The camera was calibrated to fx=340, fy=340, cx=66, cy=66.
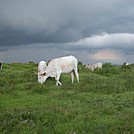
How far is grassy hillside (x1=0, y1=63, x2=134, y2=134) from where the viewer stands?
10.1 m

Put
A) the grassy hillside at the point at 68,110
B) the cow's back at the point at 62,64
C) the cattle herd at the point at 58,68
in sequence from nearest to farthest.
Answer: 1. the grassy hillside at the point at 68,110
2. the cattle herd at the point at 58,68
3. the cow's back at the point at 62,64

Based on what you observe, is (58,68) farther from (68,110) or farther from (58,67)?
(68,110)

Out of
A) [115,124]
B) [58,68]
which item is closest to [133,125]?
[115,124]

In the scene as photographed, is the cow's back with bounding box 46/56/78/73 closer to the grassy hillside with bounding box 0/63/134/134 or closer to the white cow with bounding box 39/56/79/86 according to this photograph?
the white cow with bounding box 39/56/79/86

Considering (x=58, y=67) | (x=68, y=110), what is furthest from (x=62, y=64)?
(x=68, y=110)

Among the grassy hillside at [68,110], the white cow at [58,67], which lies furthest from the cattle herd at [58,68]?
the grassy hillside at [68,110]

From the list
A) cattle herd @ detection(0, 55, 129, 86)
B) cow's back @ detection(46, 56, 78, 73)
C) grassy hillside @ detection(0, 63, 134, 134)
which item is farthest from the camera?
cow's back @ detection(46, 56, 78, 73)

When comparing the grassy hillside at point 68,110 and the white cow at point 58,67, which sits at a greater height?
the white cow at point 58,67

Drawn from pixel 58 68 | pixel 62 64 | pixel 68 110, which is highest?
pixel 62 64

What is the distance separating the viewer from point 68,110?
1188 centimetres

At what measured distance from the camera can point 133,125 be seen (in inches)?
392

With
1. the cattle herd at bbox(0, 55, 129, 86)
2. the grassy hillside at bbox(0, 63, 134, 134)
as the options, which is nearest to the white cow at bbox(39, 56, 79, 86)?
the cattle herd at bbox(0, 55, 129, 86)

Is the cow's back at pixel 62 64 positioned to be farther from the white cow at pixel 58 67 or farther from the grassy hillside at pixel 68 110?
the grassy hillside at pixel 68 110

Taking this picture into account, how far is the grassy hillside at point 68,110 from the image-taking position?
396 inches
